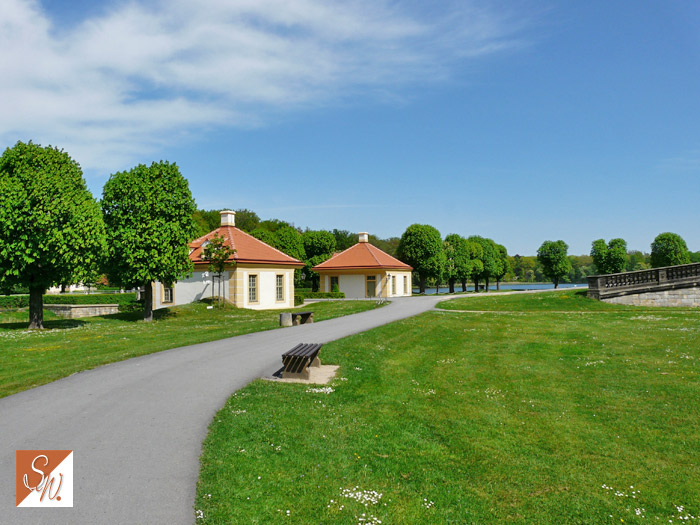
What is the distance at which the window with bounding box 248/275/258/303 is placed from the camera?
37.7 meters

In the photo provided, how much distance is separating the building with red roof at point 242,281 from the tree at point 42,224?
504 inches

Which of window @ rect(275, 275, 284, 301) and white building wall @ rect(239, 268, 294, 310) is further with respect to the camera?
window @ rect(275, 275, 284, 301)

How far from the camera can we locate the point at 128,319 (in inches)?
1180

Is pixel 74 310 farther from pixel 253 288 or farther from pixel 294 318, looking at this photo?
pixel 294 318

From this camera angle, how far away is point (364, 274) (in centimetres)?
5288

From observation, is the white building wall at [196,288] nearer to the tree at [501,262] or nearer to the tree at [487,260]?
the tree at [487,260]

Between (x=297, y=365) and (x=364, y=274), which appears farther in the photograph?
(x=364, y=274)

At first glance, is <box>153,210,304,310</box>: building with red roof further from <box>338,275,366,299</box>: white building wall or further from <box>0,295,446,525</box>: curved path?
Answer: <box>0,295,446,525</box>: curved path

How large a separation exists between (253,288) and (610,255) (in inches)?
2696

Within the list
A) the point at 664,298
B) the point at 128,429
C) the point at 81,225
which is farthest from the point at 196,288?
the point at 664,298

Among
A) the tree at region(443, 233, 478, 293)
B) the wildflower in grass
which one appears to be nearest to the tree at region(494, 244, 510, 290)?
the tree at region(443, 233, 478, 293)

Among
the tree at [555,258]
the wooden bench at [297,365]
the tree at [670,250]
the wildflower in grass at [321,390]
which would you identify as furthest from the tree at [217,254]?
the tree at [670,250]

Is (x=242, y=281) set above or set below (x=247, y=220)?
below

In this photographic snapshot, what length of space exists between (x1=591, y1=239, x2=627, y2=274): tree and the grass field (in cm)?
7360
